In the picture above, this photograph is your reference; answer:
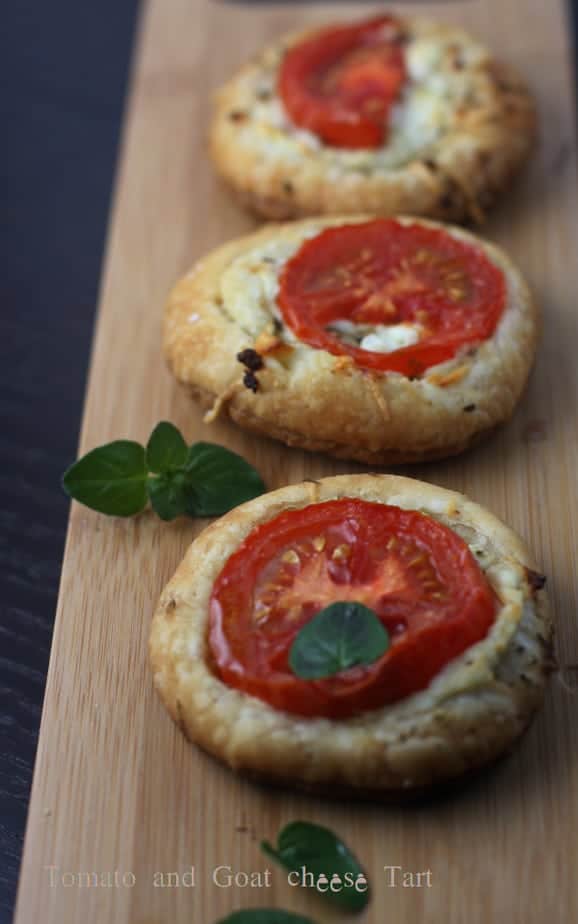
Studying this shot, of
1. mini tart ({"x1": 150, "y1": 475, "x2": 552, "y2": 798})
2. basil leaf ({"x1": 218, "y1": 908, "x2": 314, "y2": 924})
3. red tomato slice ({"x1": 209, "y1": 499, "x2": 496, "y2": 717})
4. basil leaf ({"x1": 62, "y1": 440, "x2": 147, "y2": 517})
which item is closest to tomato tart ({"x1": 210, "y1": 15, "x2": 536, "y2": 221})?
basil leaf ({"x1": 62, "y1": 440, "x2": 147, "y2": 517})

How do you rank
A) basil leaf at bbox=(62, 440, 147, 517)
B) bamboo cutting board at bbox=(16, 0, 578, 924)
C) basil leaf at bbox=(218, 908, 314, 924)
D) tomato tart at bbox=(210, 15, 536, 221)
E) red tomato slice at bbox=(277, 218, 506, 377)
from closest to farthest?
1. basil leaf at bbox=(218, 908, 314, 924)
2. bamboo cutting board at bbox=(16, 0, 578, 924)
3. basil leaf at bbox=(62, 440, 147, 517)
4. red tomato slice at bbox=(277, 218, 506, 377)
5. tomato tart at bbox=(210, 15, 536, 221)

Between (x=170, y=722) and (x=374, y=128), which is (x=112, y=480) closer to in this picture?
(x=170, y=722)

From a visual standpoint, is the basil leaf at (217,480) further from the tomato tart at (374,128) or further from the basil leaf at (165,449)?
the tomato tart at (374,128)

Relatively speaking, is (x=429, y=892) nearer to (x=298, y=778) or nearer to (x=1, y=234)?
(x=298, y=778)

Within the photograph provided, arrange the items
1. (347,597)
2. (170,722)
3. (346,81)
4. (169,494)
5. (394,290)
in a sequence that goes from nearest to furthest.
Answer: (347,597) < (170,722) < (169,494) < (394,290) < (346,81)

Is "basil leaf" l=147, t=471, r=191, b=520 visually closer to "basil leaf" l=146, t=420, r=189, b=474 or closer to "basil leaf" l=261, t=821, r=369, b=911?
"basil leaf" l=146, t=420, r=189, b=474

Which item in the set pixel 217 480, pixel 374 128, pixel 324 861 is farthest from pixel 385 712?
pixel 374 128
